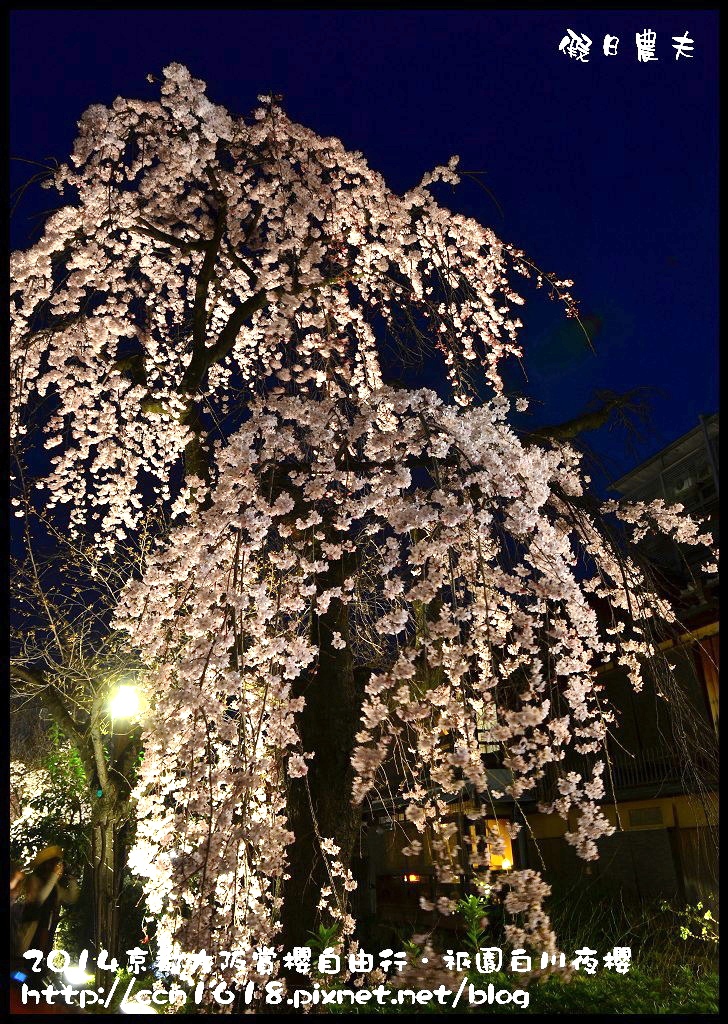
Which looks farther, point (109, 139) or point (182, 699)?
point (109, 139)

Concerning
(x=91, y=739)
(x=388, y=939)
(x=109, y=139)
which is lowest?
(x=388, y=939)

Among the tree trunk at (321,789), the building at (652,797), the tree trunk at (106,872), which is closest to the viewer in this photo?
the tree trunk at (321,789)

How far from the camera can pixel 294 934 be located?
5.25 m

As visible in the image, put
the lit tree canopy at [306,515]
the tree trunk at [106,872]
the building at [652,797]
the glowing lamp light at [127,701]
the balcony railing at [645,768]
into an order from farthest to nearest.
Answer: the balcony railing at [645,768] → the building at [652,797] → the tree trunk at [106,872] → the glowing lamp light at [127,701] → the lit tree canopy at [306,515]

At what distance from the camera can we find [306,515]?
18.0 ft

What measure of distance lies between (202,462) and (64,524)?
5096 millimetres

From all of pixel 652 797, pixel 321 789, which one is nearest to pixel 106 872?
pixel 321 789

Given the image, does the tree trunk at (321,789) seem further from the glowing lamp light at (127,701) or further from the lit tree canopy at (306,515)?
the glowing lamp light at (127,701)

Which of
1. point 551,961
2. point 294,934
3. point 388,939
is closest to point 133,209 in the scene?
point 294,934

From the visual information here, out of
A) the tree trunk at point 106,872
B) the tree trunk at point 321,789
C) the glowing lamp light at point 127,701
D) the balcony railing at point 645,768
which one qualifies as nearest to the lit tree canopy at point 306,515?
the tree trunk at point 321,789

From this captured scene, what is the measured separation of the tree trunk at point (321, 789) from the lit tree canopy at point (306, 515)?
0.07 feet

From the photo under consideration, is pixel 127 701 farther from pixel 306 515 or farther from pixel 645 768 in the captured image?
pixel 645 768

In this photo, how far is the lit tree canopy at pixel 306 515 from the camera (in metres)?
4.35

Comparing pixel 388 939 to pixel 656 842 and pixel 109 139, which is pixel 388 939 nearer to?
pixel 656 842
